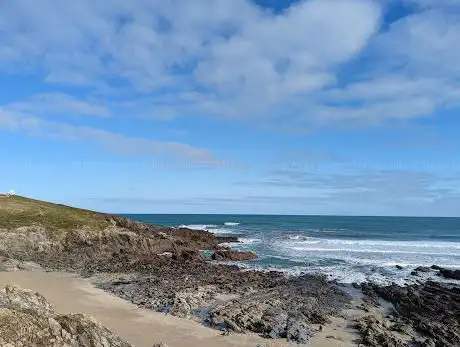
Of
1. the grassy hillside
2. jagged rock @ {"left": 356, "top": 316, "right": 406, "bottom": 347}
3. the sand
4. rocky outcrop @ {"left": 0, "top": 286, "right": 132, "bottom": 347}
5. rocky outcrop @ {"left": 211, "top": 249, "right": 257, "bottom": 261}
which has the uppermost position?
the grassy hillside

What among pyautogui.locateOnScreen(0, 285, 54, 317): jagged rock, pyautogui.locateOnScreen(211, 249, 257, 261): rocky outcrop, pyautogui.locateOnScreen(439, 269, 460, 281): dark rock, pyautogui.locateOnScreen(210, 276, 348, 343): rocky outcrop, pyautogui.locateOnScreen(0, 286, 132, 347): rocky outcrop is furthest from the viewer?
pyautogui.locateOnScreen(211, 249, 257, 261): rocky outcrop

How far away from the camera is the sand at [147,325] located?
19.8m

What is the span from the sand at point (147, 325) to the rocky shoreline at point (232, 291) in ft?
2.41

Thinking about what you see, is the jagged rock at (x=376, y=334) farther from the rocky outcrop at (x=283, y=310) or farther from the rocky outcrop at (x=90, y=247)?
the rocky outcrop at (x=90, y=247)

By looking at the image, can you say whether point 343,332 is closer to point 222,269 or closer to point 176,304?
point 176,304

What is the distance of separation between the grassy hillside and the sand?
18.7 meters

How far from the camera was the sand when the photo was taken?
1984 centimetres

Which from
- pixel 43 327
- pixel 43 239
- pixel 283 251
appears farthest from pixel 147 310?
pixel 283 251

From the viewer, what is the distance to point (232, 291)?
30.7 meters

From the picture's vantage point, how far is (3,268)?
35094mm

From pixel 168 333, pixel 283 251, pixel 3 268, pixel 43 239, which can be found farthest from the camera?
pixel 283 251

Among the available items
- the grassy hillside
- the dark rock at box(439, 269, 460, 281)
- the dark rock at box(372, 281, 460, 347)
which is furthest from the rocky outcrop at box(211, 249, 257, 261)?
the dark rock at box(439, 269, 460, 281)

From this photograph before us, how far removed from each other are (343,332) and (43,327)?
16.0 m

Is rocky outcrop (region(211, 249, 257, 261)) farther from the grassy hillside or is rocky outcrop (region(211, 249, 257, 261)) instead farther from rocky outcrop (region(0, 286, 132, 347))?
rocky outcrop (region(0, 286, 132, 347))
